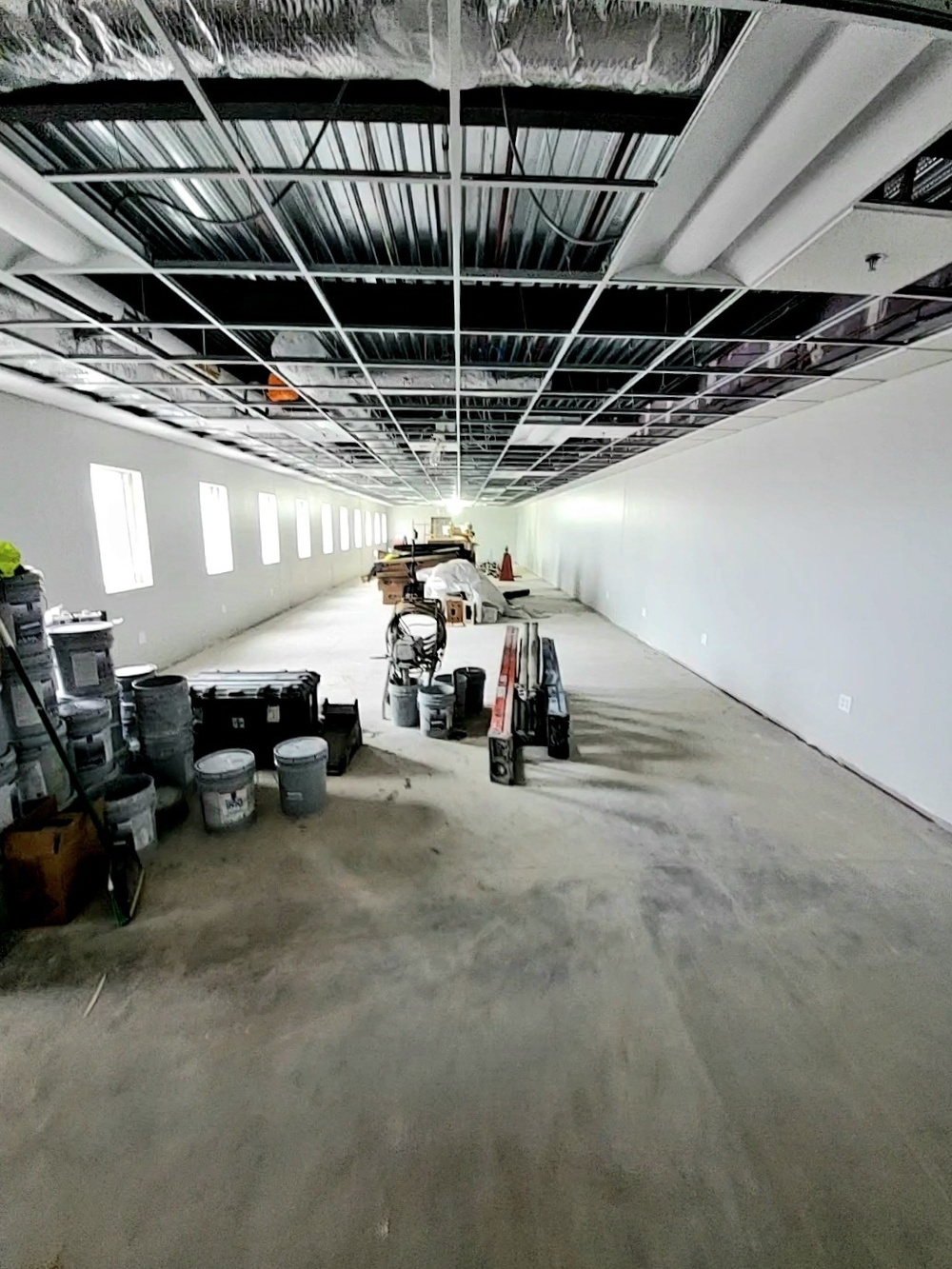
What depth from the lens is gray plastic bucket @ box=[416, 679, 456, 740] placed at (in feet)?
13.2

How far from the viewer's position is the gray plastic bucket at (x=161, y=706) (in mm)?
2812

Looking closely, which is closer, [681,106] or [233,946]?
[681,106]

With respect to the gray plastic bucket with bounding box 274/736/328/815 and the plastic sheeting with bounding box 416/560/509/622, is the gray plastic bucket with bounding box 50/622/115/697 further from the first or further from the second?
the plastic sheeting with bounding box 416/560/509/622

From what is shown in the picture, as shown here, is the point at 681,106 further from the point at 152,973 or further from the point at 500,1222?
the point at 152,973

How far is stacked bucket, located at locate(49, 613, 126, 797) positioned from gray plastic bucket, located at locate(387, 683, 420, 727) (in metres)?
1.94

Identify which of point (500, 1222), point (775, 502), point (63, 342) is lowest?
point (500, 1222)

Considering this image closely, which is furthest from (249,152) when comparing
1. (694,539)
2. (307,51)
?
(694,539)

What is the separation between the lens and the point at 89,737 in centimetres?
249

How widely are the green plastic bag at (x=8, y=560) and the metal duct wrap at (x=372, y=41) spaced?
5.24ft

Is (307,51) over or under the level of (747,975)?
over

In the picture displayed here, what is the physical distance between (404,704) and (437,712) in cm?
35

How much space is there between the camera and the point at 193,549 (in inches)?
243

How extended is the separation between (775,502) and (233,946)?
4.66 m

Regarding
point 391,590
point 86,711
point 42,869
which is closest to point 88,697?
point 86,711
